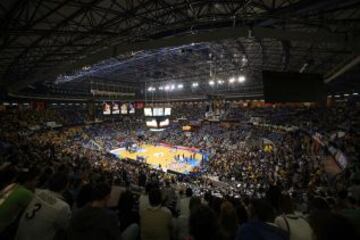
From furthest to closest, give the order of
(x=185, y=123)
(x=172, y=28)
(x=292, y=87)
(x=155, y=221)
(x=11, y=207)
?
1. (x=185, y=123)
2. (x=172, y=28)
3. (x=292, y=87)
4. (x=155, y=221)
5. (x=11, y=207)

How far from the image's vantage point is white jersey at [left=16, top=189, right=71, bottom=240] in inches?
95.3

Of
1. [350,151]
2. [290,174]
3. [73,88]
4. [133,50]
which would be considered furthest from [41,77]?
[73,88]

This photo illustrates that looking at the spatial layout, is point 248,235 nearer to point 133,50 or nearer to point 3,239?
point 3,239

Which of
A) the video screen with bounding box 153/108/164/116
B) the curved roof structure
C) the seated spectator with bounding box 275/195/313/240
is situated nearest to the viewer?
the seated spectator with bounding box 275/195/313/240

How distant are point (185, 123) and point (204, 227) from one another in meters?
40.8

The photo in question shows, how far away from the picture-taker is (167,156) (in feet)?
111

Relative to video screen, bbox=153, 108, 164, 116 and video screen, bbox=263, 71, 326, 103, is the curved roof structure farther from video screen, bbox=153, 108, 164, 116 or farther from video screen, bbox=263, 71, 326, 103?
video screen, bbox=153, 108, 164, 116

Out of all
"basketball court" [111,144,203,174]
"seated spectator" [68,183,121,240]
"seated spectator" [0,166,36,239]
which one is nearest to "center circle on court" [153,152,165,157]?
"basketball court" [111,144,203,174]

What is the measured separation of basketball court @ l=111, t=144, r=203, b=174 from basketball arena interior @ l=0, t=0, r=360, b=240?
31cm

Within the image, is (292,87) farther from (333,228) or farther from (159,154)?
(159,154)

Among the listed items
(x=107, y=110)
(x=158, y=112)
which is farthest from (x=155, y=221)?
(x=107, y=110)

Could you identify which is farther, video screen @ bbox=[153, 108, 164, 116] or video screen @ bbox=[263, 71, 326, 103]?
video screen @ bbox=[153, 108, 164, 116]

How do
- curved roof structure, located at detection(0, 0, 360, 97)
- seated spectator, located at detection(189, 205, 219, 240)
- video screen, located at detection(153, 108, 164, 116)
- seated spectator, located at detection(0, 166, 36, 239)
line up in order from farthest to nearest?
video screen, located at detection(153, 108, 164, 116)
curved roof structure, located at detection(0, 0, 360, 97)
seated spectator, located at detection(0, 166, 36, 239)
seated spectator, located at detection(189, 205, 219, 240)

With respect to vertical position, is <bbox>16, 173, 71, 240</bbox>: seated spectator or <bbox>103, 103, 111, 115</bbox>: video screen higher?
<bbox>103, 103, 111, 115</bbox>: video screen
